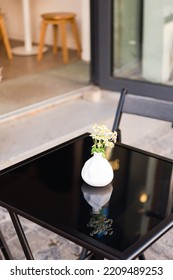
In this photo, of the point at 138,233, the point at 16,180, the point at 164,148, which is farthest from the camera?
the point at 164,148

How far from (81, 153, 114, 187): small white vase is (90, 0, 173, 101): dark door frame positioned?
274cm

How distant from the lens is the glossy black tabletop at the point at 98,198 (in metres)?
1.45

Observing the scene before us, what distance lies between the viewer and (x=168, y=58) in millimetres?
4371

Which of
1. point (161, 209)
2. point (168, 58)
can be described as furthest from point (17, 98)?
point (161, 209)

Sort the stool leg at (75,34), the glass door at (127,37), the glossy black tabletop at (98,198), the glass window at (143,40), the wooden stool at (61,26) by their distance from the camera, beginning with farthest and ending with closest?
the stool leg at (75,34), the wooden stool at (61,26), the glass door at (127,37), the glass window at (143,40), the glossy black tabletop at (98,198)

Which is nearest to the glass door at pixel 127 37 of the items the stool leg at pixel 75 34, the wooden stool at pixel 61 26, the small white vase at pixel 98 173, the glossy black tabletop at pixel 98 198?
the wooden stool at pixel 61 26

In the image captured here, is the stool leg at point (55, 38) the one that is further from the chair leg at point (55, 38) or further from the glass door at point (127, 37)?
the glass door at point (127, 37)

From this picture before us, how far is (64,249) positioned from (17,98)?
204 centimetres

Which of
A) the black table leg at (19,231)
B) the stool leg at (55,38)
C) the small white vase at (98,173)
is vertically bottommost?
the stool leg at (55,38)

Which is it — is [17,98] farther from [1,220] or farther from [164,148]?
[1,220]

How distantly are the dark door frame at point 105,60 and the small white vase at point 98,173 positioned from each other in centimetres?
274

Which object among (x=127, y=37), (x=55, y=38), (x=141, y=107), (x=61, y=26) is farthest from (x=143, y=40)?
(x=141, y=107)

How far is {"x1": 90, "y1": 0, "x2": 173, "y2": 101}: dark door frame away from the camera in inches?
173

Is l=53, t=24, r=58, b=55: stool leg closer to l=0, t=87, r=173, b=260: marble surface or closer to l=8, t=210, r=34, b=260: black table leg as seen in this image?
l=0, t=87, r=173, b=260: marble surface
